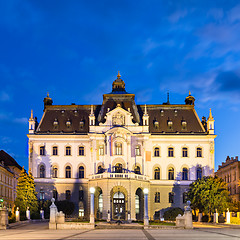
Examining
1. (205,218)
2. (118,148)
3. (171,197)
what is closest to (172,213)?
(171,197)

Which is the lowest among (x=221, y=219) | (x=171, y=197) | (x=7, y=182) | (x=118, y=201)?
(x=221, y=219)

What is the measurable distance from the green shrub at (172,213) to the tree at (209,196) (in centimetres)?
436

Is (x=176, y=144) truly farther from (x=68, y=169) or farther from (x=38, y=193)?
(x=38, y=193)

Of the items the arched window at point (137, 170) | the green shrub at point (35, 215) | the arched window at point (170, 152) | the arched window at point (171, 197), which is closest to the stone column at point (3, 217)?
the green shrub at point (35, 215)

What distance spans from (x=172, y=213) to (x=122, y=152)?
44.2ft

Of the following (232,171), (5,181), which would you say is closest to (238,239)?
(5,181)

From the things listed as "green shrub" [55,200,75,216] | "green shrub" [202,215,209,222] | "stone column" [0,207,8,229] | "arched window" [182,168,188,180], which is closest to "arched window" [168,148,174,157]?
"arched window" [182,168,188,180]

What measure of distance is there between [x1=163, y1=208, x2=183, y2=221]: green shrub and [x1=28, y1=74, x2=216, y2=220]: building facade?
343 cm

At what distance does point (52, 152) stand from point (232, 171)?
51651mm

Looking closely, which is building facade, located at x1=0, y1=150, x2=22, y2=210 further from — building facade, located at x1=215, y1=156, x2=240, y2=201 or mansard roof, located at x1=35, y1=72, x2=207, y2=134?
building facade, located at x1=215, y1=156, x2=240, y2=201

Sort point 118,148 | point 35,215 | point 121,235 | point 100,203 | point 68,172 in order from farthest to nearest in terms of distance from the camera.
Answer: point 68,172
point 118,148
point 100,203
point 35,215
point 121,235

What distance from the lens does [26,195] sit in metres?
72.2

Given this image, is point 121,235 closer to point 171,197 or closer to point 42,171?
point 171,197

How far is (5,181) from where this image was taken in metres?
96.2
